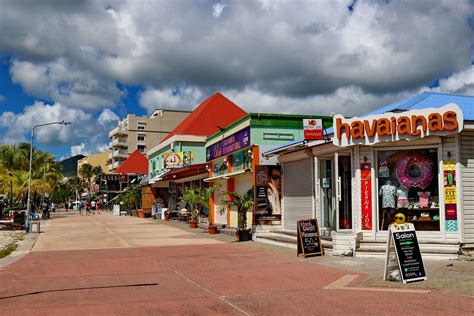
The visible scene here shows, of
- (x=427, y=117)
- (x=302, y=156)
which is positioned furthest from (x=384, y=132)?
(x=302, y=156)

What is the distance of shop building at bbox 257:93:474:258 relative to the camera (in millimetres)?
12992

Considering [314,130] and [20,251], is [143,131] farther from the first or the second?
[314,130]

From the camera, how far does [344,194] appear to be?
51.2 ft

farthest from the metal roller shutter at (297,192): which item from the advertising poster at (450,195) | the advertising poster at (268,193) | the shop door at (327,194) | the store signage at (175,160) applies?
the store signage at (175,160)

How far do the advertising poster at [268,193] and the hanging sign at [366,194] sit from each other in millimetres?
6733

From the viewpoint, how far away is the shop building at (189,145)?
120ft

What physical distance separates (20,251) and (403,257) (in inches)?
495

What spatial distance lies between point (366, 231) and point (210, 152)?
16116mm

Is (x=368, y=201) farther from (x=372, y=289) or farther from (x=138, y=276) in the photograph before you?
(x=138, y=276)

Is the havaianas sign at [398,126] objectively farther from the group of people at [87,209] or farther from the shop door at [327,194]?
the group of people at [87,209]

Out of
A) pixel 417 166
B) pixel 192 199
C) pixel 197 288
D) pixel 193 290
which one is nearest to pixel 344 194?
pixel 417 166

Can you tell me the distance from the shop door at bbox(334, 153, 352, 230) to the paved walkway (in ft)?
7.42

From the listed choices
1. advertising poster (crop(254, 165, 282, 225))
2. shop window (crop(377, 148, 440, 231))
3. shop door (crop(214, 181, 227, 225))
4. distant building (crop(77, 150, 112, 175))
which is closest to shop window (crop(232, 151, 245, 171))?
advertising poster (crop(254, 165, 282, 225))

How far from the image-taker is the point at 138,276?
11.1m
